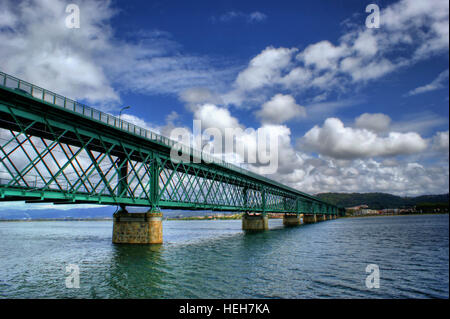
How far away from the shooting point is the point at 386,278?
70.9 feet

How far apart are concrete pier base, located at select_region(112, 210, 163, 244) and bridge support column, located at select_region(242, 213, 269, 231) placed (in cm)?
5225

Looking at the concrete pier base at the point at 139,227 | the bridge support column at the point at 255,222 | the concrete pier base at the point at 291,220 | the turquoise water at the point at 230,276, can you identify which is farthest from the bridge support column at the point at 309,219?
the concrete pier base at the point at 139,227

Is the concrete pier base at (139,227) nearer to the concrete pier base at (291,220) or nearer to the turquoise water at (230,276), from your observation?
the turquoise water at (230,276)

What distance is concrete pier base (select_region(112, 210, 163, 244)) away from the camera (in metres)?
39.8

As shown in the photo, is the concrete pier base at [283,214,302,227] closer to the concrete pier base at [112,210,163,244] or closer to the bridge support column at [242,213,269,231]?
Answer: the bridge support column at [242,213,269,231]

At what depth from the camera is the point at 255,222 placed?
89.3 m

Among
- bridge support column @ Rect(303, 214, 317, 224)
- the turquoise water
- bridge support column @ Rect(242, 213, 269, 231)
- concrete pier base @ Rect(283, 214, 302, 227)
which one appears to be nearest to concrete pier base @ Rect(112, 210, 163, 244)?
the turquoise water

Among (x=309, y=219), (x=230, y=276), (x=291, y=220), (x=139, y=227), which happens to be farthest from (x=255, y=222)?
(x=309, y=219)

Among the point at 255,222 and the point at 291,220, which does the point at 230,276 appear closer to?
the point at 255,222

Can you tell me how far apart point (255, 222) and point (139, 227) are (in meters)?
55.0

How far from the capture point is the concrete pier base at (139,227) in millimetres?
39750

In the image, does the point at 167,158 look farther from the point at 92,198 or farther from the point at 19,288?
the point at 19,288
